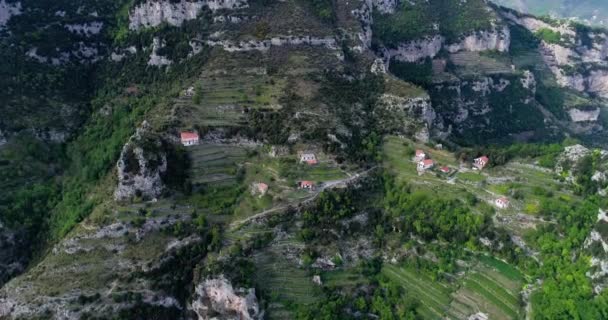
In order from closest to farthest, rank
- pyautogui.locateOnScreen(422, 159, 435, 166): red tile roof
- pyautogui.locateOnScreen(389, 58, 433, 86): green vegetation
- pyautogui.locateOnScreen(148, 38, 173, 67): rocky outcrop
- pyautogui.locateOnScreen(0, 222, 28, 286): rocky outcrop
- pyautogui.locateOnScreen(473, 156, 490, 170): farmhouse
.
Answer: pyautogui.locateOnScreen(0, 222, 28, 286): rocky outcrop
pyautogui.locateOnScreen(422, 159, 435, 166): red tile roof
pyautogui.locateOnScreen(473, 156, 490, 170): farmhouse
pyautogui.locateOnScreen(148, 38, 173, 67): rocky outcrop
pyautogui.locateOnScreen(389, 58, 433, 86): green vegetation

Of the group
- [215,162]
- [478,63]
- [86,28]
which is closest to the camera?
[215,162]

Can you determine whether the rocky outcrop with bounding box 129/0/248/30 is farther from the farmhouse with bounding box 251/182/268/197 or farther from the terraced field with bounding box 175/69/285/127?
the farmhouse with bounding box 251/182/268/197

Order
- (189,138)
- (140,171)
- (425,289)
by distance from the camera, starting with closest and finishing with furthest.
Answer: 1. (425,289)
2. (140,171)
3. (189,138)

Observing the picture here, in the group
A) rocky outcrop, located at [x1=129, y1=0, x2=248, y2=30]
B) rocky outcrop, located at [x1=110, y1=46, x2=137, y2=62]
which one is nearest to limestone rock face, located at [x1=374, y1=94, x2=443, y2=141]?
rocky outcrop, located at [x1=129, y1=0, x2=248, y2=30]

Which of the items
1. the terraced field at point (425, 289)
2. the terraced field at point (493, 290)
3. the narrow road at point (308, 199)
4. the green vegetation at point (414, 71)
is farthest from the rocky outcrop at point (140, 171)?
the green vegetation at point (414, 71)

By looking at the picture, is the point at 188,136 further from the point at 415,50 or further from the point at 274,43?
the point at 415,50

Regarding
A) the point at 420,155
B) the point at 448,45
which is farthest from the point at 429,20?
the point at 420,155

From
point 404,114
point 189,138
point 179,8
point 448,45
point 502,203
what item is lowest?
point 502,203

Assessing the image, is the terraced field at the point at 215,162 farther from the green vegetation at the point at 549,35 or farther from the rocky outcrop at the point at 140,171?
the green vegetation at the point at 549,35
